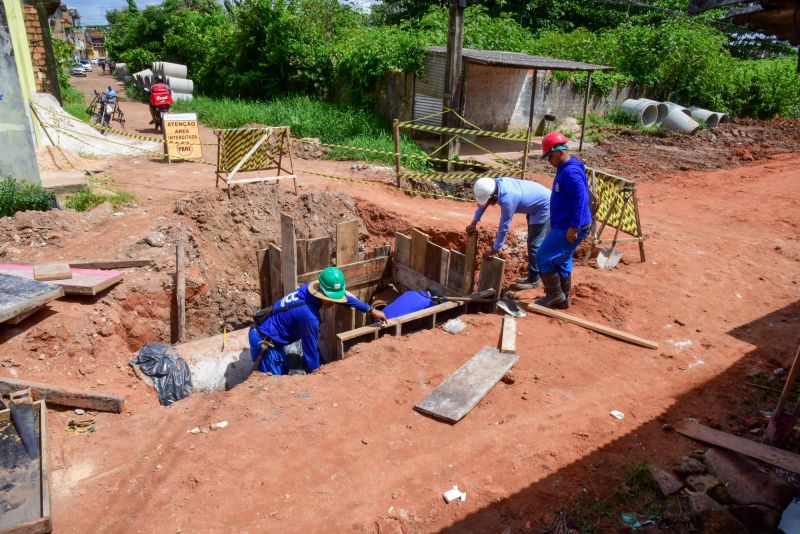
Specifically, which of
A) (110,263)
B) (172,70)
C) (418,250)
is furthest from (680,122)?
(172,70)

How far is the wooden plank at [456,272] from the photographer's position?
705 cm

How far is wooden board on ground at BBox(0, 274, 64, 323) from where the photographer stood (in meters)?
5.20

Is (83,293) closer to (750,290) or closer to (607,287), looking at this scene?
(607,287)

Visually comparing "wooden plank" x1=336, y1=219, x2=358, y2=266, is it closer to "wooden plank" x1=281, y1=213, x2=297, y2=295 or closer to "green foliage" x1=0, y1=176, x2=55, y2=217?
"wooden plank" x1=281, y1=213, x2=297, y2=295

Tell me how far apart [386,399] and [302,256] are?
313 cm

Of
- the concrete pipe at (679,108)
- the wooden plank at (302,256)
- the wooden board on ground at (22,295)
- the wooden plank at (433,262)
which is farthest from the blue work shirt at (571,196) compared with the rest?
the concrete pipe at (679,108)

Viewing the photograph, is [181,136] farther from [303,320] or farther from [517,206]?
[517,206]

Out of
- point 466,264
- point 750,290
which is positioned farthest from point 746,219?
point 466,264

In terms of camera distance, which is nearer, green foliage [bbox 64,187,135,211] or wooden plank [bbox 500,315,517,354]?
wooden plank [bbox 500,315,517,354]

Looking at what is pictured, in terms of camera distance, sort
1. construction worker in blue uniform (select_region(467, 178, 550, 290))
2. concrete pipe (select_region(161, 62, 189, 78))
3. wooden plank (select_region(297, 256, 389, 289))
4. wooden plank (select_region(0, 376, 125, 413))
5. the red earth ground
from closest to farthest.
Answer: the red earth ground < wooden plank (select_region(0, 376, 125, 413)) < construction worker in blue uniform (select_region(467, 178, 550, 290)) < wooden plank (select_region(297, 256, 389, 289)) < concrete pipe (select_region(161, 62, 189, 78))

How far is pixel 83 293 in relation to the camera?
6.12 m

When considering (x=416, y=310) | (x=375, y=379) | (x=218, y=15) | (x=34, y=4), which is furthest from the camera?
(x=218, y=15)

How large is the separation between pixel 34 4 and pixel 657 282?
47.5 feet

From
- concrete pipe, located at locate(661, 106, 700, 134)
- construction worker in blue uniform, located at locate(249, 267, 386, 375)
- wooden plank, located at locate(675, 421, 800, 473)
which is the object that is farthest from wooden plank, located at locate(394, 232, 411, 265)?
concrete pipe, located at locate(661, 106, 700, 134)
